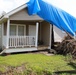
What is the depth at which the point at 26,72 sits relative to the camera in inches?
428

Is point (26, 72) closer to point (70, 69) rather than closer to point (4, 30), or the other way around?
point (70, 69)

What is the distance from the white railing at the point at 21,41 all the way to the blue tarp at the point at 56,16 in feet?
8.44

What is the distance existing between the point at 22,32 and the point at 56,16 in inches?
155

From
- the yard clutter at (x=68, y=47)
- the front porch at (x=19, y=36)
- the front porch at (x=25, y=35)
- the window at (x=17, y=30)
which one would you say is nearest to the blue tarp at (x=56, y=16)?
the front porch at (x=25, y=35)

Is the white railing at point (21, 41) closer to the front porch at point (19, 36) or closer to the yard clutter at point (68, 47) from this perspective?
the front porch at point (19, 36)

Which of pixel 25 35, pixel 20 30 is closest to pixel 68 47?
pixel 25 35

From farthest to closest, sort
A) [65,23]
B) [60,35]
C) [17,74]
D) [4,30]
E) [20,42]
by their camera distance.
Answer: [60,35] → [4,30] → [65,23] → [20,42] → [17,74]

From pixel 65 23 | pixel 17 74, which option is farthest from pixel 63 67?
pixel 65 23

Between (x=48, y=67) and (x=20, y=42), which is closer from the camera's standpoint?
(x=48, y=67)

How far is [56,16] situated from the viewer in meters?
19.3

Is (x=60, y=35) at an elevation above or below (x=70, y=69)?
above

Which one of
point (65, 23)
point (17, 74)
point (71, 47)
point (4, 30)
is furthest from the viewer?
point (4, 30)

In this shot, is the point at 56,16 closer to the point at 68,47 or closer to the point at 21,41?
the point at 68,47

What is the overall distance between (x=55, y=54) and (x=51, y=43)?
10.1ft
